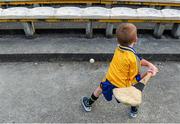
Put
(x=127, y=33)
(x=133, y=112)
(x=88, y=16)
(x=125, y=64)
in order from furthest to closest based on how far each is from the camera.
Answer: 1. (x=88, y=16)
2. (x=133, y=112)
3. (x=125, y=64)
4. (x=127, y=33)

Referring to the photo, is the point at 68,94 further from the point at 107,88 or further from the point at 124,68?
the point at 124,68

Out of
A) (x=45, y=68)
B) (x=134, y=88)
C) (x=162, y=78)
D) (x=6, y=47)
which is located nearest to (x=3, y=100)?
(x=45, y=68)

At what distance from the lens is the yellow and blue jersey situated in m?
2.97

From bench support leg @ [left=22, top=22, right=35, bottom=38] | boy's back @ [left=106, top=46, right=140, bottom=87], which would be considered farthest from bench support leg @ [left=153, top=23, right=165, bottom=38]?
bench support leg @ [left=22, top=22, right=35, bottom=38]

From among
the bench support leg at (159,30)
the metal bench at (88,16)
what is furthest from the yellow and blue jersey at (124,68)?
the bench support leg at (159,30)

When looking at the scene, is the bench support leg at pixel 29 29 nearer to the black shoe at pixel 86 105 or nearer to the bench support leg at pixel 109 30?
the bench support leg at pixel 109 30

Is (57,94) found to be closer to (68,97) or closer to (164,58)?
(68,97)

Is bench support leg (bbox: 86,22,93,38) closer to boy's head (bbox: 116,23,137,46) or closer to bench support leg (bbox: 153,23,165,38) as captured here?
bench support leg (bbox: 153,23,165,38)

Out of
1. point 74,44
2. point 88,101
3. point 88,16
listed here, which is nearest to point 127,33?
point 88,101

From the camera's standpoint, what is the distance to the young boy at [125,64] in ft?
9.46

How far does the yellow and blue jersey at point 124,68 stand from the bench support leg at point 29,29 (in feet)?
7.23

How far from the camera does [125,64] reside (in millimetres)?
3004

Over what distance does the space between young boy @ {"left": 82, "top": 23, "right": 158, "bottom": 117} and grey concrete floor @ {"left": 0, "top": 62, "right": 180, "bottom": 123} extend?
463 mm

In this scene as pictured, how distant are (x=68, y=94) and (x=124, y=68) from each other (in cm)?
124
